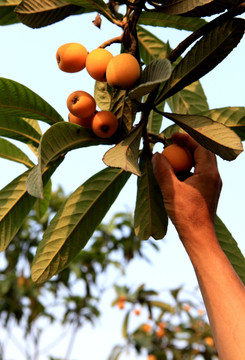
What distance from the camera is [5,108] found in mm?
1052

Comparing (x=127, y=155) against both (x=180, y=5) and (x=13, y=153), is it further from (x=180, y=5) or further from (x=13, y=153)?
(x=13, y=153)

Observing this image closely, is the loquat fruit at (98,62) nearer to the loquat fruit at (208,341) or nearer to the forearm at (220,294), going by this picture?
the forearm at (220,294)

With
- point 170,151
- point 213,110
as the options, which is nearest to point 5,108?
point 170,151

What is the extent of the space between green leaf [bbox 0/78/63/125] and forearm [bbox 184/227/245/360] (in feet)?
1.42

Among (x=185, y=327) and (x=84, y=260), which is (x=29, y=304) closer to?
(x=84, y=260)

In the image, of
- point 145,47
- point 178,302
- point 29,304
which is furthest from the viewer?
point 29,304

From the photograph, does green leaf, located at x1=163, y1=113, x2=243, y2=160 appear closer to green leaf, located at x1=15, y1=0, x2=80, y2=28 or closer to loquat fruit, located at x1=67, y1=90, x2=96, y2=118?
loquat fruit, located at x1=67, y1=90, x2=96, y2=118

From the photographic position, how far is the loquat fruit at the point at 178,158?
103 cm

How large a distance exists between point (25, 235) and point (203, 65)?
4568mm

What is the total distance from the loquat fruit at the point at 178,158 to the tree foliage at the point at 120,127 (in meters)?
0.06

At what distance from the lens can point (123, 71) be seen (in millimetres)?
886

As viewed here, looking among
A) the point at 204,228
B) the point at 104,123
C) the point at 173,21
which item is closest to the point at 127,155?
the point at 104,123

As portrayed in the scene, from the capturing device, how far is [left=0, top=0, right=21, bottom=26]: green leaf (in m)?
1.16

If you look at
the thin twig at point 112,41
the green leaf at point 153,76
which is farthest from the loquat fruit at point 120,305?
the green leaf at point 153,76
